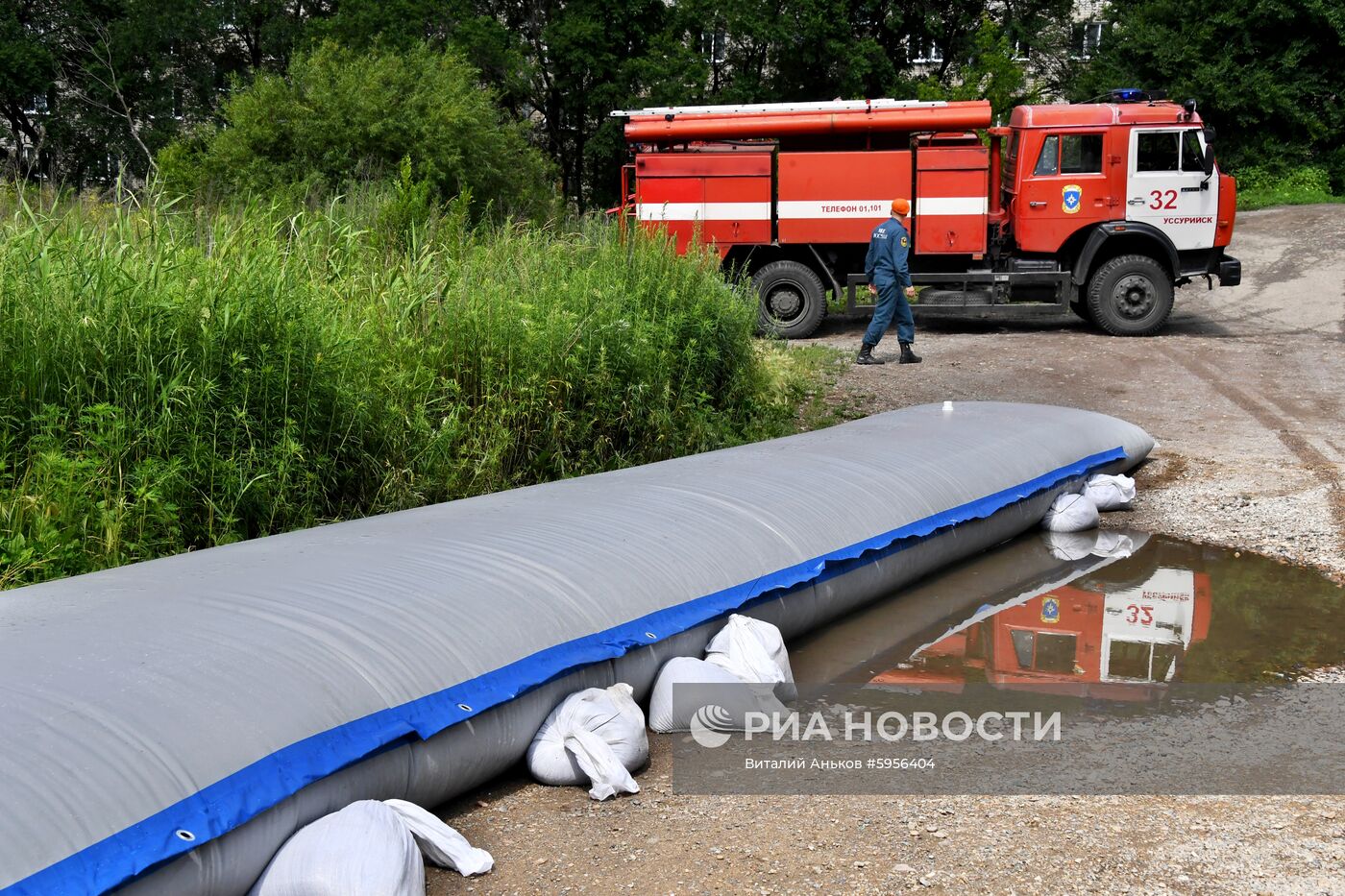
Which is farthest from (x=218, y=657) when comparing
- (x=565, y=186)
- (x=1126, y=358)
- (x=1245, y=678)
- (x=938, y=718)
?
(x=565, y=186)

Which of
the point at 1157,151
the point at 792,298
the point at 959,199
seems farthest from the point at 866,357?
the point at 1157,151

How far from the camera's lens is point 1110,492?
6.85 metres

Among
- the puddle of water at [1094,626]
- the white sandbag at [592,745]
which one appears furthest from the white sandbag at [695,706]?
the puddle of water at [1094,626]

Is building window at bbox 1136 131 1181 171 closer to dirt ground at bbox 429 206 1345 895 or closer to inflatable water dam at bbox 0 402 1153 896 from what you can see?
inflatable water dam at bbox 0 402 1153 896

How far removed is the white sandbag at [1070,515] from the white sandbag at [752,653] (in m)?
2.84

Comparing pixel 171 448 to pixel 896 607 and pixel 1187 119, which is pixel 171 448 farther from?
pixel 1187 119

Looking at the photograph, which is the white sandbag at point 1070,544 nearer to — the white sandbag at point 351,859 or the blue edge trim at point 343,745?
the blue edge trim at point 343,745

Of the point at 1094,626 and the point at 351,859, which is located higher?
the point at 351,859

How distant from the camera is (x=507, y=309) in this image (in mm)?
6383

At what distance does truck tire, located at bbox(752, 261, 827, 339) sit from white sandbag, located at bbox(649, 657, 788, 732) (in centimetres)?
1020

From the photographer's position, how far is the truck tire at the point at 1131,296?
1348 centimetres

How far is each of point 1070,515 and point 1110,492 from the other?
48cm

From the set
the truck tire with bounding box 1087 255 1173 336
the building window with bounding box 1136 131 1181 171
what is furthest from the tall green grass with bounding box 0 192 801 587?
the building window with bounding box 1136 131 1181 171

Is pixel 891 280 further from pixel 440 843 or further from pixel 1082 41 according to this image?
pixel 1082 41
